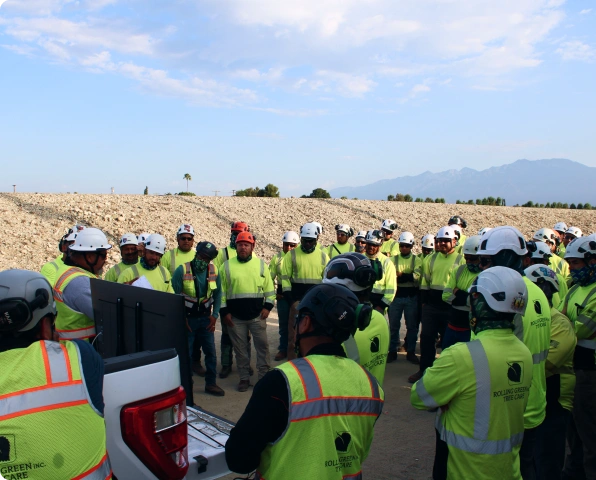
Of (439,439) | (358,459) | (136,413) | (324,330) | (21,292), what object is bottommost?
(439,439)

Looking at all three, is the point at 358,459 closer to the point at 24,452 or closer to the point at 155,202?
the point at 24,452

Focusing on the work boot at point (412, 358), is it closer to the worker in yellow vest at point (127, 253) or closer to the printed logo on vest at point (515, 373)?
the worker in yellow vest at point (127, 253)

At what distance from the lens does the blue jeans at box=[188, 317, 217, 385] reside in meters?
7.39

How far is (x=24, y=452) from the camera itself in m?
1.90

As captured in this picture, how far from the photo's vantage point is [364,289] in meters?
3.72

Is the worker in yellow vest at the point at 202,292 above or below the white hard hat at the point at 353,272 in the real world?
below

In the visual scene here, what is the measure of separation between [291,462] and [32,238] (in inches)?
807

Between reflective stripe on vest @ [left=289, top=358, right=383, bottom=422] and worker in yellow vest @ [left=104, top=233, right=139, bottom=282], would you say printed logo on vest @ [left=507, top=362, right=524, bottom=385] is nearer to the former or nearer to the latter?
reflective stripe on vest @ [left=289, top=358, right=383, bottom=422]

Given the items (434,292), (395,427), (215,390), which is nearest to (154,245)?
(215,390)

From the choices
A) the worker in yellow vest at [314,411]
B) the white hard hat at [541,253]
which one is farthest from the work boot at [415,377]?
the worker in yellow vest at [314,411]

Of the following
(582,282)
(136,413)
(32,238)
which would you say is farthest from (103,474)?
(32,238)

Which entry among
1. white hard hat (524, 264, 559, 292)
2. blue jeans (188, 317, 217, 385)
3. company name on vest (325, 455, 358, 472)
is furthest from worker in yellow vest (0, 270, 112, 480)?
blue jeans (188, 317, 217, 385)

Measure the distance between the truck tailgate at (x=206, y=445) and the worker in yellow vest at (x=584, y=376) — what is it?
318 cm

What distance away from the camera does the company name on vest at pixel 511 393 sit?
2947 mm
